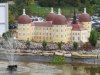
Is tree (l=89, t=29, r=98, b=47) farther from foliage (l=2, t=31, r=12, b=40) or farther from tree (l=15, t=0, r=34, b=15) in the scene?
tree (l=15, t=0, r=34, b=15)

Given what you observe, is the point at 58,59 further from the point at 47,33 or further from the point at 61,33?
the point at 47,33

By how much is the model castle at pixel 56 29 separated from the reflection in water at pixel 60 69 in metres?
5.79

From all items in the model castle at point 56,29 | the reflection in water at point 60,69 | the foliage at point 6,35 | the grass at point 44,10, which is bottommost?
the reflection in water at point 60,69

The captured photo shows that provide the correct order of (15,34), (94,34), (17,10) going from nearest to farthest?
(94,34) < (15,34) < (17,10)

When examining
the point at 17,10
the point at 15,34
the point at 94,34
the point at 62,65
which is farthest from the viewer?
the point at 17,10

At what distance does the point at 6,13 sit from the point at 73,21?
650 centimetres

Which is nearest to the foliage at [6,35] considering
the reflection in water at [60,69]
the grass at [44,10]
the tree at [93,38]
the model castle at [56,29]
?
the model castle at [56,29]

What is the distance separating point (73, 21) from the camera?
47.9 metres

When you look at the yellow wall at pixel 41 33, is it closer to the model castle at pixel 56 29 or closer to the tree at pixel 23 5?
the model castle at pixel 56 29

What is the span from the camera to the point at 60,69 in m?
39.8

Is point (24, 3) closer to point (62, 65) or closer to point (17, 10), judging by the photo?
point (17, 10)

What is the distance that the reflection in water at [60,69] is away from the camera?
38.5m

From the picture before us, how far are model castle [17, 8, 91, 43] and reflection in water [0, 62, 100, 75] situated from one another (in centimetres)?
579

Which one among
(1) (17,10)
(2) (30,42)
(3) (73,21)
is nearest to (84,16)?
(3) (73,21)
